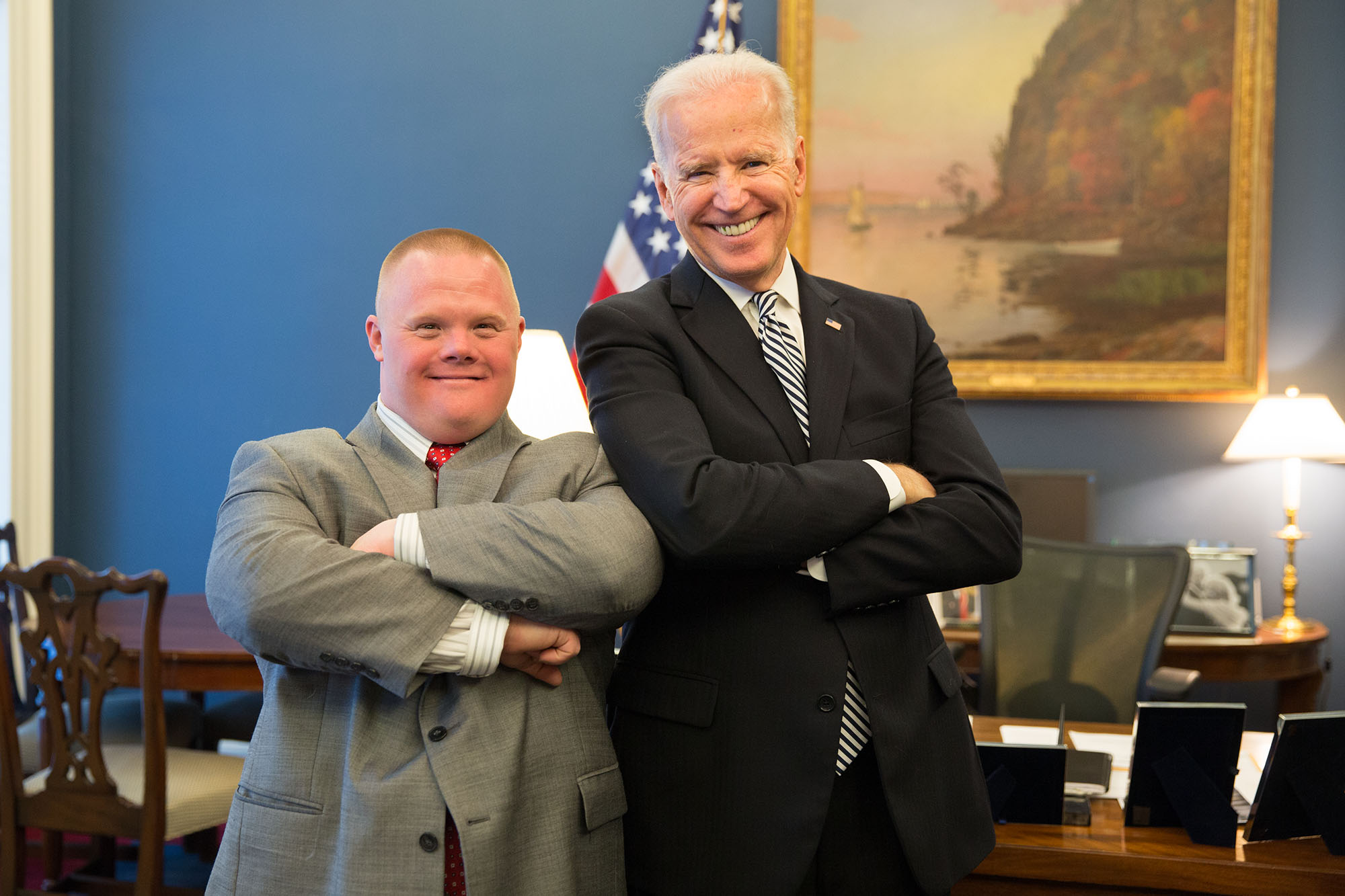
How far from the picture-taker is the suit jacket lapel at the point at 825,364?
1401 mm

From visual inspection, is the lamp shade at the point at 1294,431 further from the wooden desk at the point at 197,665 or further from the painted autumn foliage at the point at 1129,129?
the wooden desk at the point at 197,665

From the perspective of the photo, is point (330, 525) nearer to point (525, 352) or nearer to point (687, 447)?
point (687, 447)

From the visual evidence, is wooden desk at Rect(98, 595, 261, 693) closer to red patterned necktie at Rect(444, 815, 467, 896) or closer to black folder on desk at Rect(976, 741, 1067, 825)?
red patterned necktie at Rect(444, 815, 467, 896)

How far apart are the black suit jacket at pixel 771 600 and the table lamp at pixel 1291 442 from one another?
288cm

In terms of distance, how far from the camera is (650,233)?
421 cm

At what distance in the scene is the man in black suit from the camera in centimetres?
128

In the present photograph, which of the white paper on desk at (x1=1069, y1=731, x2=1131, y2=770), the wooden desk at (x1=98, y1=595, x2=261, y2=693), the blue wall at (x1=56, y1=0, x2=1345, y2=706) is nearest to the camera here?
the white paper on desk at (x1=1069, y1=731, x2=1131, y2=770)

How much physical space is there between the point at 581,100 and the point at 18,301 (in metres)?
2.48

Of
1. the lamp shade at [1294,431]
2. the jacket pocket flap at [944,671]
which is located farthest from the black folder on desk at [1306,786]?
the lamp shade at [1294,431]

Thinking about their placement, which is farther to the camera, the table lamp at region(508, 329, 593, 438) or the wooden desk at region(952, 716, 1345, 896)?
the table lamp at region(508, 329, 593, 438)

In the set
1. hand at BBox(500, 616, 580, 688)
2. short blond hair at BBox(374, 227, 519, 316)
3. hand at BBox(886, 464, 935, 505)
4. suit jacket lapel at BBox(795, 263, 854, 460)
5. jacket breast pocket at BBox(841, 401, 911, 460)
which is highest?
short blond hair at BBox(374, 227, 519, 316)

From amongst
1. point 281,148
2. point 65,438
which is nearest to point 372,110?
point 281,148

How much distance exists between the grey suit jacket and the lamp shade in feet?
10.7

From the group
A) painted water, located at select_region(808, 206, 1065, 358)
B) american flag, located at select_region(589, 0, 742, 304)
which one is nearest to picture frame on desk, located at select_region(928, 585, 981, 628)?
painted water, located at select_region(808, 206, 1065, 358)
